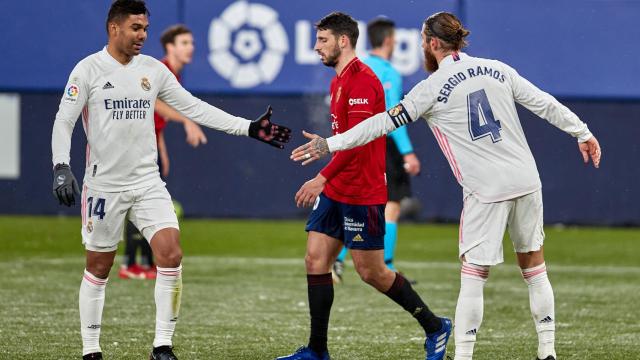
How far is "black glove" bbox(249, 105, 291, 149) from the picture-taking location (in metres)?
7.27

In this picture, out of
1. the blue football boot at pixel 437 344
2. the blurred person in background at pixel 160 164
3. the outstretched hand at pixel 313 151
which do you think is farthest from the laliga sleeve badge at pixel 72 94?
the blurred person in background at pixel 160 164

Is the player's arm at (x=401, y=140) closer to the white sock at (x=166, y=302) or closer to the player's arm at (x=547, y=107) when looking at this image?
the player's arm at (x=547, y=107)

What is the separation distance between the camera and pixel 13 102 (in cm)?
1872

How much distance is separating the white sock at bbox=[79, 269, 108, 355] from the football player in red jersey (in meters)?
1.13

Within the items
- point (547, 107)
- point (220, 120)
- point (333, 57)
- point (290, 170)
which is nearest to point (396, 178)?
point (333, 57)

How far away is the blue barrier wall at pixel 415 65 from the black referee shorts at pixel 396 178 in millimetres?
5746

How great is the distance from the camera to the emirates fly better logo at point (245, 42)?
58.3 ft

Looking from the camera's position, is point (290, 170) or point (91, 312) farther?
point (290, 170)

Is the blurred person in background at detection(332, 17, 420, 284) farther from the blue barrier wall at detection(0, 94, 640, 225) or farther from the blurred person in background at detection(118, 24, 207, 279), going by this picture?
the blue barrier wall at detection(0, 94, 640, 225)

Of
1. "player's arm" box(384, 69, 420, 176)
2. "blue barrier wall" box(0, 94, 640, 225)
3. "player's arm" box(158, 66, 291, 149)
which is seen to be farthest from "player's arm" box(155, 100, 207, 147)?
"blue barrier wall" box(0, 94, 640, 225)

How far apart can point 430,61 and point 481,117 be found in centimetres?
53

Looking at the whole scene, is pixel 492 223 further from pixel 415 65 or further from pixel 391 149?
pixel 415 65

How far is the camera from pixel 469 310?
21.9 feet

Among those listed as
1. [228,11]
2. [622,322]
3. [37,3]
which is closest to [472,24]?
[228,11]
